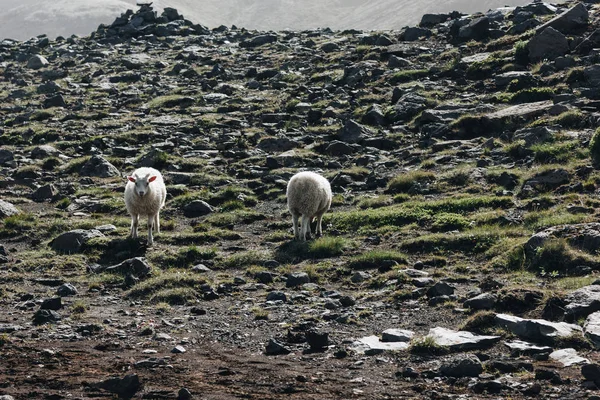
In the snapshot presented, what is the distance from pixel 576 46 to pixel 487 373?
1075 inches

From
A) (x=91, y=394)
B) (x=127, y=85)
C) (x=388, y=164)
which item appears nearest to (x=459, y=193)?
(x=388, y=164)

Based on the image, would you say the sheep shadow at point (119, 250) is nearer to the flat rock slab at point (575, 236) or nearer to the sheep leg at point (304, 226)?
the sheep leg at point (304, 226)

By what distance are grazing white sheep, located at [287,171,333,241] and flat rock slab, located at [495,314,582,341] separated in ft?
26.9

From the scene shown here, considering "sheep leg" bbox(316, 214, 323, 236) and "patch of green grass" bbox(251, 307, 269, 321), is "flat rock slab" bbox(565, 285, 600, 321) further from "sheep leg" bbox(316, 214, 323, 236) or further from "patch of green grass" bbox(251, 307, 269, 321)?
"sheep leg" bbox(316, 214, 323, 236)

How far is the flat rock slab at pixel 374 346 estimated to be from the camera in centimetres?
1137

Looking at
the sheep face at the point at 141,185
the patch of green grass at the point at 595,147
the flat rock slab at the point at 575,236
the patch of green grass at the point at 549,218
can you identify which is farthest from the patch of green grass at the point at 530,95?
the sheep face at the point at 141,185

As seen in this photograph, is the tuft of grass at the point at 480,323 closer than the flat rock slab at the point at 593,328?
No

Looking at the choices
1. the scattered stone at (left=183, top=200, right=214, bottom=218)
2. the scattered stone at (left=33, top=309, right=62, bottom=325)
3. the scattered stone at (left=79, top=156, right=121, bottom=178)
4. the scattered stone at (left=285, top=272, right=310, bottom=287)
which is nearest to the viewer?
the scattered stone at (left=33, top=309, right=62, bottom=325)

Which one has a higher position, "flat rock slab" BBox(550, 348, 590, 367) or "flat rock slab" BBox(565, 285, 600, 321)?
"flat rock slab" BBox(565, 285, 600, 321)

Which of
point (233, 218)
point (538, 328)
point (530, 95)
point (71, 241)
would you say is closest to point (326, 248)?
point (233, 218)

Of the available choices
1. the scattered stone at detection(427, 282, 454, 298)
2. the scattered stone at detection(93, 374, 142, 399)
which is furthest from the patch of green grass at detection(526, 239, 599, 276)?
the scattered stone at detection(93, 374, 142, 399)

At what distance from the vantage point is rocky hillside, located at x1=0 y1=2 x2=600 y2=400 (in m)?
10.8

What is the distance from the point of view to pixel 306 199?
19312 millimetres

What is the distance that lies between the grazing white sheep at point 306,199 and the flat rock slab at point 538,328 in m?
8.20
